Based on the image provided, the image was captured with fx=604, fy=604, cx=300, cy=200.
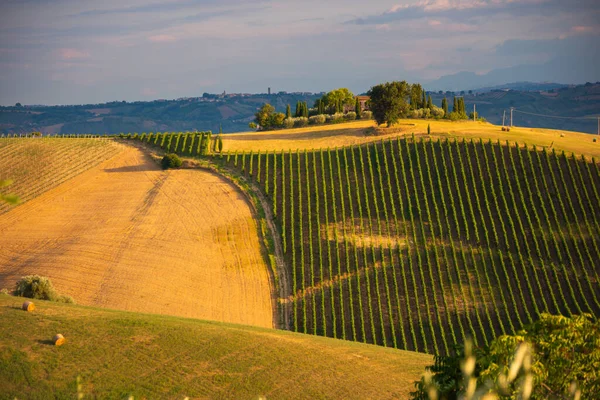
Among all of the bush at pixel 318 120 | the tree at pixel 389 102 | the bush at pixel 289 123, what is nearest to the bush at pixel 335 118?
the bush at pixel 318 120

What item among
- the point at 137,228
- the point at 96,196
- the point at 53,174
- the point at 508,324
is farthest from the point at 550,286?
the point at 53,174

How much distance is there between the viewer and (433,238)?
53.4 metres

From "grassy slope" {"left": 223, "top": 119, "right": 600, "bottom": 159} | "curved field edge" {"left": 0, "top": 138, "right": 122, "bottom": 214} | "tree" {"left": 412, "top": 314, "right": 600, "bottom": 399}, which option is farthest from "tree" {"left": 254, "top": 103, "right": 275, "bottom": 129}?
"tree" {"left": 412, "top": 314, "right": 600, "bottom": 399}

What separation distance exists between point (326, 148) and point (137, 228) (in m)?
24.5

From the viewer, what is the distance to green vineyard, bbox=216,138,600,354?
4556cm

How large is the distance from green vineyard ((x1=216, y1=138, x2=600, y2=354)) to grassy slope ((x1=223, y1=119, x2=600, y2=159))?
3.69 m

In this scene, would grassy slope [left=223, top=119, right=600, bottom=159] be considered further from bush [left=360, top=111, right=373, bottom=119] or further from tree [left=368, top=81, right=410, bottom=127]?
bush [left=360, top=111, right=373, bottom=119]

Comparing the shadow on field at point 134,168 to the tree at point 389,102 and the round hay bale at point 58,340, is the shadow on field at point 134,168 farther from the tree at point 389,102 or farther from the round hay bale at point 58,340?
the round hay bale at point 58,340

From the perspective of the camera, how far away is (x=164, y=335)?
102 feet

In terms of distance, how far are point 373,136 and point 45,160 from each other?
41339 mm

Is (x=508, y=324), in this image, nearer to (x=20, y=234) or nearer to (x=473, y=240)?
(x=473, y=240)

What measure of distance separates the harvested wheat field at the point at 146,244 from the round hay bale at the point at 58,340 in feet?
50.4

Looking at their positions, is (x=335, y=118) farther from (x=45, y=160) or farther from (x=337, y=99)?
(x=45, y=160)

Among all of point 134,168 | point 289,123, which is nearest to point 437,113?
point 289,123
